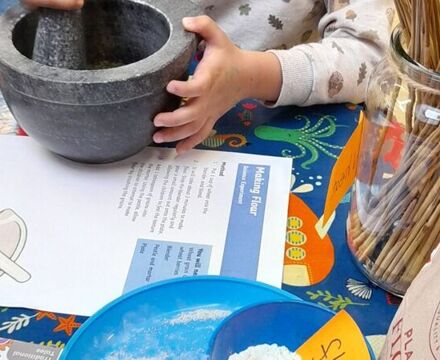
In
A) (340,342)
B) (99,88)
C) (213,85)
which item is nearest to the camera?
(340,342)

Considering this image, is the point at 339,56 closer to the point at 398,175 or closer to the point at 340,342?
the point at 398,175

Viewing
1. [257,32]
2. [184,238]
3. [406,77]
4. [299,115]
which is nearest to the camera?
[406,77]

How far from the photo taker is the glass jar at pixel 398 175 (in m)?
0.46

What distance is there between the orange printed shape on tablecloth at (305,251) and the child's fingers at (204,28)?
206 mm

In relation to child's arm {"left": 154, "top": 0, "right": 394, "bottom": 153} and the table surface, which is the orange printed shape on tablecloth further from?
child's arm {"left": 154, "top": 0, "right": 394, "bottom": 153}

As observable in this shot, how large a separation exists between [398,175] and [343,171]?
0.18 ft

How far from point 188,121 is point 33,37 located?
0.64 ft

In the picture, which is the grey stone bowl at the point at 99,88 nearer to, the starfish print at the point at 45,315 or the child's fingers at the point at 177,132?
the child's fingers at the point at 177,132

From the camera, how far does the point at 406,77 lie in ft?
1.52

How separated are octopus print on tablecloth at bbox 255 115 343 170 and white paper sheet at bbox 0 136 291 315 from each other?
3cm

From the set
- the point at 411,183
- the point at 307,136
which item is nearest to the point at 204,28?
the point at 307,136

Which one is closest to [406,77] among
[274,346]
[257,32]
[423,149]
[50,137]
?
[423,149]

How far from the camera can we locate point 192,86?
62 centimetres

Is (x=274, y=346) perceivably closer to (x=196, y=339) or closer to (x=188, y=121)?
(x=196, y=339)
